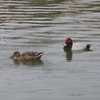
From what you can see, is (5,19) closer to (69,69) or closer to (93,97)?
(69,69)

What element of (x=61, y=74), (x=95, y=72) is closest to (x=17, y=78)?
(x=61, y=74)

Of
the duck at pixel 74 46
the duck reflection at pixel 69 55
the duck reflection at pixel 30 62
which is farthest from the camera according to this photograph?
the duck at pixel 74 46

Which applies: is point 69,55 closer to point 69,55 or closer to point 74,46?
point 69,55

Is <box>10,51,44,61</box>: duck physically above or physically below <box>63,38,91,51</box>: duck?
above

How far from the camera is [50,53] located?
14734 millimetres

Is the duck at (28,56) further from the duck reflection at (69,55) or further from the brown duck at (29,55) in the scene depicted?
the duck reflection at (69,55)

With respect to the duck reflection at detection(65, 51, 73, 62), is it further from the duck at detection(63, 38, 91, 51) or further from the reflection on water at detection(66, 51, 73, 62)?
the duck at detection(63, 38, 91, 51)

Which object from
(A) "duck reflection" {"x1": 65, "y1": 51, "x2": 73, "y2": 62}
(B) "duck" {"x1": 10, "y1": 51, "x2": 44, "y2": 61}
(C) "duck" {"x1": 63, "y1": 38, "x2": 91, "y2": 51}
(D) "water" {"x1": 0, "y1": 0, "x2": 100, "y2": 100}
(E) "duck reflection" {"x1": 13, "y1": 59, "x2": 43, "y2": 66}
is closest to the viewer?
(D) "water" {"x1": 0, "y1": 0, "x2": 100, "y2": 100}

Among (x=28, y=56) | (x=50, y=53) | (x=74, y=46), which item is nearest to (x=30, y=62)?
(x=28, y=56)

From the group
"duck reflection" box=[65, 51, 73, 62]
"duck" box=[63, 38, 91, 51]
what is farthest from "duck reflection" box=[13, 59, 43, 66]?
"duck" box=[63, 38, 91, 51]

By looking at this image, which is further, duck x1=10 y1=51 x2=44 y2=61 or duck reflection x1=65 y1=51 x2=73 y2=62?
duck reflection x1=65 y1=51 x2=73 y2=62

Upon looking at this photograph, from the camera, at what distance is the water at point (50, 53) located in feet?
35.7

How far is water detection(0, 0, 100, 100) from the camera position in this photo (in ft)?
35.7

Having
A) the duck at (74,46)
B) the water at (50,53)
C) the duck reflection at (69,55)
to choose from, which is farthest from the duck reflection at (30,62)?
the duck at (74,46)
